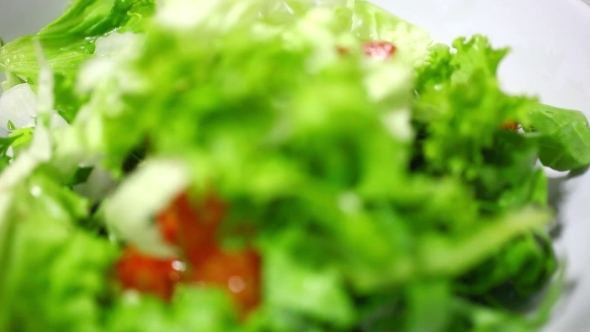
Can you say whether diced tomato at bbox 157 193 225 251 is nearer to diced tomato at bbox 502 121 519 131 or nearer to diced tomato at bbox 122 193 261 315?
diced tomato at bbox 122 193 261 315

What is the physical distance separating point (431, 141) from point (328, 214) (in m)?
0.29

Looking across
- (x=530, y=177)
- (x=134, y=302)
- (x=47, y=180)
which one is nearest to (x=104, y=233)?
(x=47, y=180)

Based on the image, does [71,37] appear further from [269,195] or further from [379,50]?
[269,195]

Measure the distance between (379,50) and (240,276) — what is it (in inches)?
19.3

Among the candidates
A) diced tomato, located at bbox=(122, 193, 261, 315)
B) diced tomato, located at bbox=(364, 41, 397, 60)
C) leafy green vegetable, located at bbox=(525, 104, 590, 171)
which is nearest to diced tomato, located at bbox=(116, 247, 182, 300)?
diced tomato, located at bbox=(122, 193, 261, 315)

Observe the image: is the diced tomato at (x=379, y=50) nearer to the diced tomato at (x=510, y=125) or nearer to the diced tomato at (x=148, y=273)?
the diced tomato at (x=510, y=125)

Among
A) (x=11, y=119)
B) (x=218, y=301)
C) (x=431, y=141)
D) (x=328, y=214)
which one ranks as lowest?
(x=11, y=119)

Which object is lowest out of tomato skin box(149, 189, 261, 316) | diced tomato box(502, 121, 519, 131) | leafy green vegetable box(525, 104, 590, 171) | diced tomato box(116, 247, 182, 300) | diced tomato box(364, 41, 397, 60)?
diced tomato box(116, 247, 182, 300)

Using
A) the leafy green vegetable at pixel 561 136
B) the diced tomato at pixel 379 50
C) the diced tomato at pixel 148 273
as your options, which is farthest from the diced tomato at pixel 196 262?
the leafy green vegetable at pixel 561 136

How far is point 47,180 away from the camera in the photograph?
84 cm

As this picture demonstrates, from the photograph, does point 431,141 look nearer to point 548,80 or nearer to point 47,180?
point 548,80

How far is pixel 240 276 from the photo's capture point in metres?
0.68

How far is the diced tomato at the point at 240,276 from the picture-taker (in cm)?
68

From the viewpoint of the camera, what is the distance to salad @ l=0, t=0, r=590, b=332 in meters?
0.59
